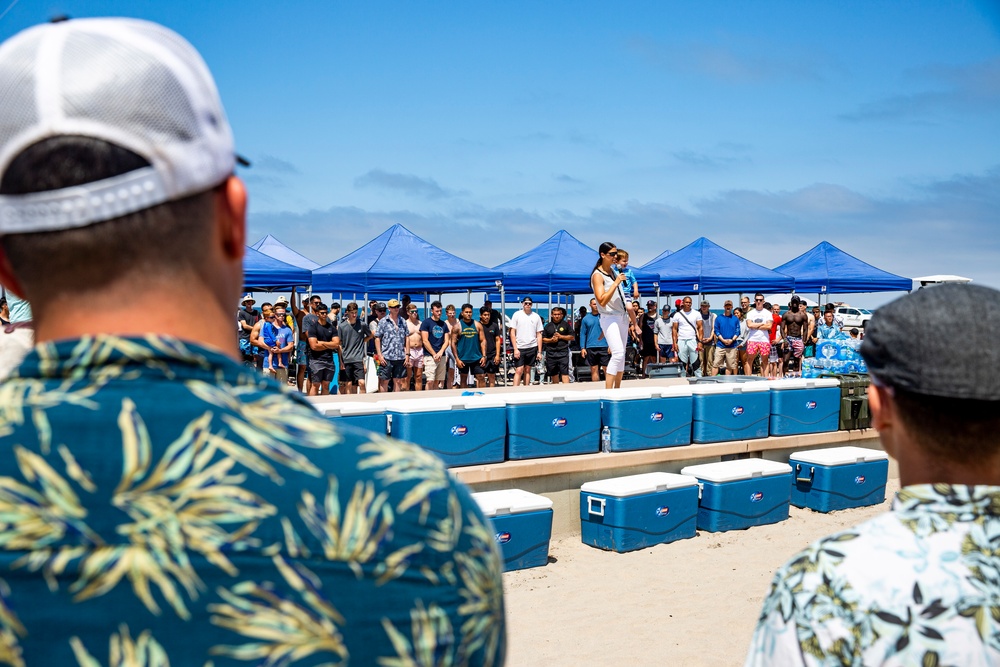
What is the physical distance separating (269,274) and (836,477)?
1057 cm

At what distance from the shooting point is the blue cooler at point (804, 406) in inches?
359

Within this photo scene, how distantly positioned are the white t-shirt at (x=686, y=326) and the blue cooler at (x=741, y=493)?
32.7 ft

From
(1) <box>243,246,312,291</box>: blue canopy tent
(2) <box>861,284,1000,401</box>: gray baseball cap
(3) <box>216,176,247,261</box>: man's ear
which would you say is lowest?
(2) <box>861,284,1000,401</box>: gray baseball cap

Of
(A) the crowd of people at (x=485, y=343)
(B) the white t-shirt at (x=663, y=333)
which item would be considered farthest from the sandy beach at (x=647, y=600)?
(B) the white t-shirt at (x=663, y=333)

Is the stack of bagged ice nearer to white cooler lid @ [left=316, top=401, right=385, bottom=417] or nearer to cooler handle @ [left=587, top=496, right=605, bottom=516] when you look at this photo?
cooler handle @ [left=587, top=496, right=605, bottom=516]

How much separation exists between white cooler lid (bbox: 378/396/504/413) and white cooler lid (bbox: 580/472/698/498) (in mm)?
1124

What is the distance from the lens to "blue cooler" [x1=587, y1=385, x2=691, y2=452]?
25.6ft

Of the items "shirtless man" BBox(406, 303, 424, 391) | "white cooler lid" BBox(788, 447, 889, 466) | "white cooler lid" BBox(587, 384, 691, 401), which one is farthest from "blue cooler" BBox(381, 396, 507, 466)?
"shirtless man" BBox(406, 303, 424, 391)

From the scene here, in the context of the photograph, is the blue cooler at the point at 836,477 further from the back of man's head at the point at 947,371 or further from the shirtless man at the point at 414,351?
the back of man's head at the point at 947,371

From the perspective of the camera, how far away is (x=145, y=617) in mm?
813

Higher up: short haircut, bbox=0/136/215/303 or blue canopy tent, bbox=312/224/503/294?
blue canopy tent, bbox=312/224/503/294

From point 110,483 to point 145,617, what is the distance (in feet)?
0.45

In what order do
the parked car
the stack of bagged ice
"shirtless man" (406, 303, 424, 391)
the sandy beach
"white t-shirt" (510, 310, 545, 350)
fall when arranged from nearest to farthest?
the sandy beach
the stack of bagged ice
"shirtless man" (406, 303, 424, 391)
"white t-shirt" (510, 310, 545, 350)
the parked car

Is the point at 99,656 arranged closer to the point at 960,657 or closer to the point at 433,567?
the point at 433,567
